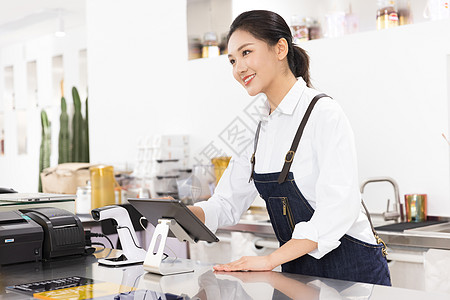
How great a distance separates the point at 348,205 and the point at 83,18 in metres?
5.40

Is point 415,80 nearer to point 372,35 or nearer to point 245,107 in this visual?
point 372,35

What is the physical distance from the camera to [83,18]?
651 centimetres

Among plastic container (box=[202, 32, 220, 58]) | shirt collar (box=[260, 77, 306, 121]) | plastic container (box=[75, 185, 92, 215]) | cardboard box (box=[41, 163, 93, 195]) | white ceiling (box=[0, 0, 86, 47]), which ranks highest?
white ceiling (box=[0, 0, 86, 47])

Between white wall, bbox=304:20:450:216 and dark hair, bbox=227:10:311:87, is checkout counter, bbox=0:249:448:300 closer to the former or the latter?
dark hair, bbox=227:10:311:87

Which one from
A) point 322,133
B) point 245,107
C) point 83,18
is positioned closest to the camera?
point 322,133

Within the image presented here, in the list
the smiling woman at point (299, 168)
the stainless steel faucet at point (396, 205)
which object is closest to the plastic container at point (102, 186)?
the stainless steel faucet at point (396, 205)

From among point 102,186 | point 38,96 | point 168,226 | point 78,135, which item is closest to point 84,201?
point 102,186

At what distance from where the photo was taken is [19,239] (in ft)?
6.79

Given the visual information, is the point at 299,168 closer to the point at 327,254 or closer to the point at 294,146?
the point at 294,146

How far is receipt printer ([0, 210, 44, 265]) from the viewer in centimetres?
205

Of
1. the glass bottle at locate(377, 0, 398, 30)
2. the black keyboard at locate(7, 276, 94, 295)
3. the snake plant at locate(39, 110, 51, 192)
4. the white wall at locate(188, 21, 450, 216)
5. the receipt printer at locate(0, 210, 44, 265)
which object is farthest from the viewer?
the snake plant at locate(39, 110, 51, 192)

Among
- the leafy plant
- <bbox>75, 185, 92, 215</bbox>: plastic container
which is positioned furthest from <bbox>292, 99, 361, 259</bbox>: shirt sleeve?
the leafy plant

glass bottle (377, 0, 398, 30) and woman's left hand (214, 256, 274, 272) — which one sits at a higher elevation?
glass bottle (377, 0, 398, 30)

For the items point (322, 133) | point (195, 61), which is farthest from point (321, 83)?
point (322, 133)
